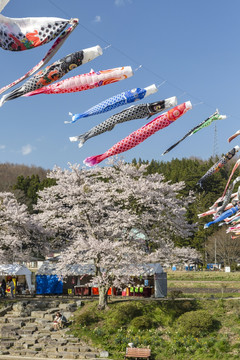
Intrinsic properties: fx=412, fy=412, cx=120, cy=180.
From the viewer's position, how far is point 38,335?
22.6m

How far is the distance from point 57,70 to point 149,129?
419cm

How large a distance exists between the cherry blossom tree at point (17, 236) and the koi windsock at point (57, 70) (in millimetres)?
18537

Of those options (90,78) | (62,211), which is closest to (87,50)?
(90,78)

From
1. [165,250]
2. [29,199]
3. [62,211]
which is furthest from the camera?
[29,199]

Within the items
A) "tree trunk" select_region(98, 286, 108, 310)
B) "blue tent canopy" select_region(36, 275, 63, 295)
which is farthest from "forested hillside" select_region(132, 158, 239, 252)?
"tree trunk" select_region(98, 286, 108, 310)

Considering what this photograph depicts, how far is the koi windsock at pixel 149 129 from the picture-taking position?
48.6 feet

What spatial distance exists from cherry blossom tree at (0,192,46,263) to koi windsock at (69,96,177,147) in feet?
53.8

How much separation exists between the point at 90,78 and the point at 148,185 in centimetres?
1425

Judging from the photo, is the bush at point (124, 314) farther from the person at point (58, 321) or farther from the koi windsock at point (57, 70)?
the koi windsock at point (57, 70)

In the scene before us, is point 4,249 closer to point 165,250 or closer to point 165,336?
point 165,250

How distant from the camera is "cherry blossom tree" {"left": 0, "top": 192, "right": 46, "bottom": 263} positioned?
2941 centimetres

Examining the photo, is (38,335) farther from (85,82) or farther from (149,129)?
(85,82)

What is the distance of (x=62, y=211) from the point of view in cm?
2844

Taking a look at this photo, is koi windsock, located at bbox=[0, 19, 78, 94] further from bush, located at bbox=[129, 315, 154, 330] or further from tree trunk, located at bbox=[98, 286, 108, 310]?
tree trunk, located at bbox=[98, 286, 108, 310]
